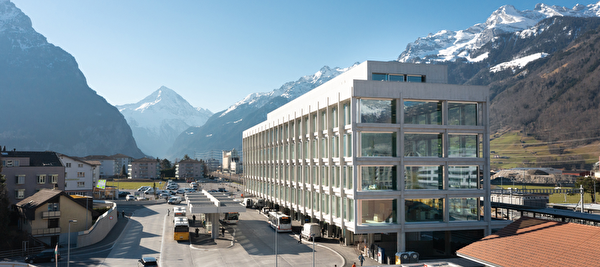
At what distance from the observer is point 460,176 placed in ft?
151

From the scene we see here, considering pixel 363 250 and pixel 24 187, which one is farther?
pixel 24 187

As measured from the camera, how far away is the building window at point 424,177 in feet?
145

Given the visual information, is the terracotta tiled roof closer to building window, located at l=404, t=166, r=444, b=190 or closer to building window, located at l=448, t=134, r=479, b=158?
building window, located at l=404, t=166, r=444, b=190

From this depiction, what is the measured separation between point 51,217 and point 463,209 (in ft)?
178

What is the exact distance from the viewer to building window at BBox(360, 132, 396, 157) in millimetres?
43750

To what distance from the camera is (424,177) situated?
147 ft

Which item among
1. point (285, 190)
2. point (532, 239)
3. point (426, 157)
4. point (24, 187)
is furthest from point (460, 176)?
point (24, 187)

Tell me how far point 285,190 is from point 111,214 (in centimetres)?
2916

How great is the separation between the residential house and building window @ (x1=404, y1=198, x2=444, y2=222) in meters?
44.3

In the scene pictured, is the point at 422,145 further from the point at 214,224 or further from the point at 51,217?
the point at 51,217

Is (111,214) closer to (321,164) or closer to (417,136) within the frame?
(321,164)

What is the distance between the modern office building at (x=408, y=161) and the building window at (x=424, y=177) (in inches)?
4.3

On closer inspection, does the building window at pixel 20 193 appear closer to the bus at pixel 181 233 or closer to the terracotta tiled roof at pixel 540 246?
the bus at pixel 181 233

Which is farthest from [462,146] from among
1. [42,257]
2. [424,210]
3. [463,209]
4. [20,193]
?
[20,193]
